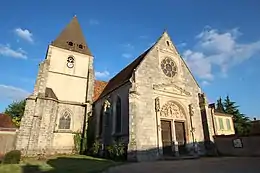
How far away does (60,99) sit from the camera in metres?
22.8

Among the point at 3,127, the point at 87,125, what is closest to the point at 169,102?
the point at 87,125

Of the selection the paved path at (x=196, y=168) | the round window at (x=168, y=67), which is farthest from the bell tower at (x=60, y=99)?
the paved path at (x=196, y=168)

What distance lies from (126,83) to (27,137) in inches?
468

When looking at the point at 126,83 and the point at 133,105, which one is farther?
the point at 126,83

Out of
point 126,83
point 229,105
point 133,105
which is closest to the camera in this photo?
point 133,105

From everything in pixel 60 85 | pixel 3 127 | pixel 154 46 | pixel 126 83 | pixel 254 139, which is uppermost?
pixel 154 46

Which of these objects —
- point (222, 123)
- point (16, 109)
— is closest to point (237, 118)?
point (222, 123)

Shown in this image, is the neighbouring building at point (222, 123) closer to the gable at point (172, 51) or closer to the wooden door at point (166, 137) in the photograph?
the gable at point (172, 51)

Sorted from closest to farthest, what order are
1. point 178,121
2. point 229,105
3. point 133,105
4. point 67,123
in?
point 133,105, point 178,121, point 67,123, point 229,105

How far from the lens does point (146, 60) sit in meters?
17.5

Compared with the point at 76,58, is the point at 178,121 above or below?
below

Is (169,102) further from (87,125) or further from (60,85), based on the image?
(60,85)

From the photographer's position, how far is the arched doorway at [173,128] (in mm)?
16094

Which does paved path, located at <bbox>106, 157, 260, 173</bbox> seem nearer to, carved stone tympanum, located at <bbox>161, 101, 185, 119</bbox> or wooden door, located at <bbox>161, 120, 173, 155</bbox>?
wooden door, located at <bbox>161, 120, 173, 155</bbox>
